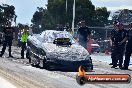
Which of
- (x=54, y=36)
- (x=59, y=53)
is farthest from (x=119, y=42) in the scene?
(x=59, y=53)

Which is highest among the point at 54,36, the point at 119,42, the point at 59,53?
the point at 54,36

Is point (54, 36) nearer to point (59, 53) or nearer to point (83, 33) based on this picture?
point (59, 53)

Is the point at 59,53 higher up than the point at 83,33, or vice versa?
the point at 83,33

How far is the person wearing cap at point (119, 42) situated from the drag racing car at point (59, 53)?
7.64 feet

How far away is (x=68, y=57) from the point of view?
13.7 meters

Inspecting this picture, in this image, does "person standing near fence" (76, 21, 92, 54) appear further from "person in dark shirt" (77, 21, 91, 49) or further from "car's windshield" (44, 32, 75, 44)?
"car's windshield" (44, 32, 75, 44)

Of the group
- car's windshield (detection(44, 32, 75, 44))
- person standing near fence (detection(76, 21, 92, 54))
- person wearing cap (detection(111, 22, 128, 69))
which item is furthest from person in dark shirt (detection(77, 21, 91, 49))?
car's windshield (detection(44, 32, 75, 44))

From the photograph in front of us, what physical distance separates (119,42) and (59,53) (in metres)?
3.84

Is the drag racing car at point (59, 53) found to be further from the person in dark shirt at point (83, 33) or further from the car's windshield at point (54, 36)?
the person in dark shirt at point (83, 33)

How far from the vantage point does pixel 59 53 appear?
1381 centimetres

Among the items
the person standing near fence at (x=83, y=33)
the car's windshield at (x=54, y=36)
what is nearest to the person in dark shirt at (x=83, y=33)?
the person standing near fence at (x=83, y=33)

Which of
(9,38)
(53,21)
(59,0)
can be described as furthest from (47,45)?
(59,0)

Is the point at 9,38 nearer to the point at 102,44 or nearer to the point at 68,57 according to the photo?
the point at 68,57

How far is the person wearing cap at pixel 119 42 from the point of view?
1639cm
